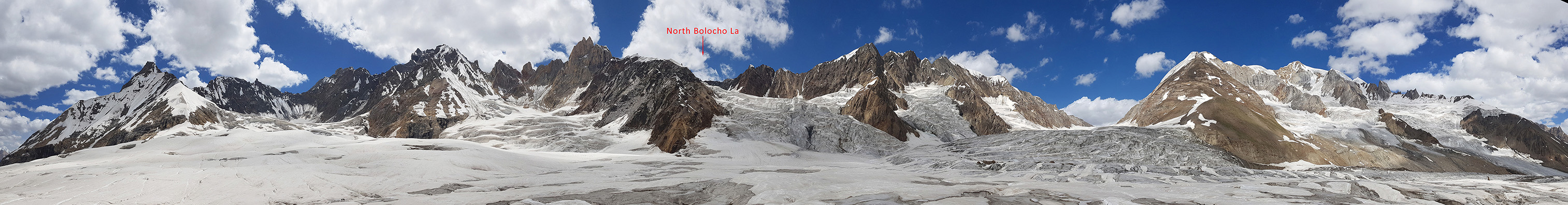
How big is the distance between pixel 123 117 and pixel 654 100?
105 meters

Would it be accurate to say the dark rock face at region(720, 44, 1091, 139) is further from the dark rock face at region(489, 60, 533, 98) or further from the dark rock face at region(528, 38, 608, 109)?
the dark rock face at region(489, 60, 533, 98)

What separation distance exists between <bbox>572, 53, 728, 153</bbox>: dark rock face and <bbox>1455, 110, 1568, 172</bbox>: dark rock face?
359 ft

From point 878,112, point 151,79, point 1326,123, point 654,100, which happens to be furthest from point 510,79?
point 1326,123

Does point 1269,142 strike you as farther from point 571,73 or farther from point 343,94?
point 343,94

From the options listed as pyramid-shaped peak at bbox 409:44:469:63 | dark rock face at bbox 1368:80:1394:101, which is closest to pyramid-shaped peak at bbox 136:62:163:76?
pyramid-shaped peak at bbox 409:44:469:63

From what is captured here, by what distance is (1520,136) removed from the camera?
87.0 metres

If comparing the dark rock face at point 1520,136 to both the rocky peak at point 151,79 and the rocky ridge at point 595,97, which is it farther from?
the rocky peak at point 151,79

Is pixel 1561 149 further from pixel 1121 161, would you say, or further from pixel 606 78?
pixel 606 78

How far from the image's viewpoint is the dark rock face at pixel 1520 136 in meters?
79.2

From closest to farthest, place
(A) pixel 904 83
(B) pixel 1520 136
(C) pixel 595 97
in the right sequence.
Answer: (B) pixel 1520 136
(C) pixel 595 97
(A) pixel 904 83

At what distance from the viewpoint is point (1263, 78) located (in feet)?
522

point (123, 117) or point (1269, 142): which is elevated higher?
point (123, 117)

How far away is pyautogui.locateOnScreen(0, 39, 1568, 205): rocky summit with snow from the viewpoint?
55.2 feet

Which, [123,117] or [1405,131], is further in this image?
[123,117]
